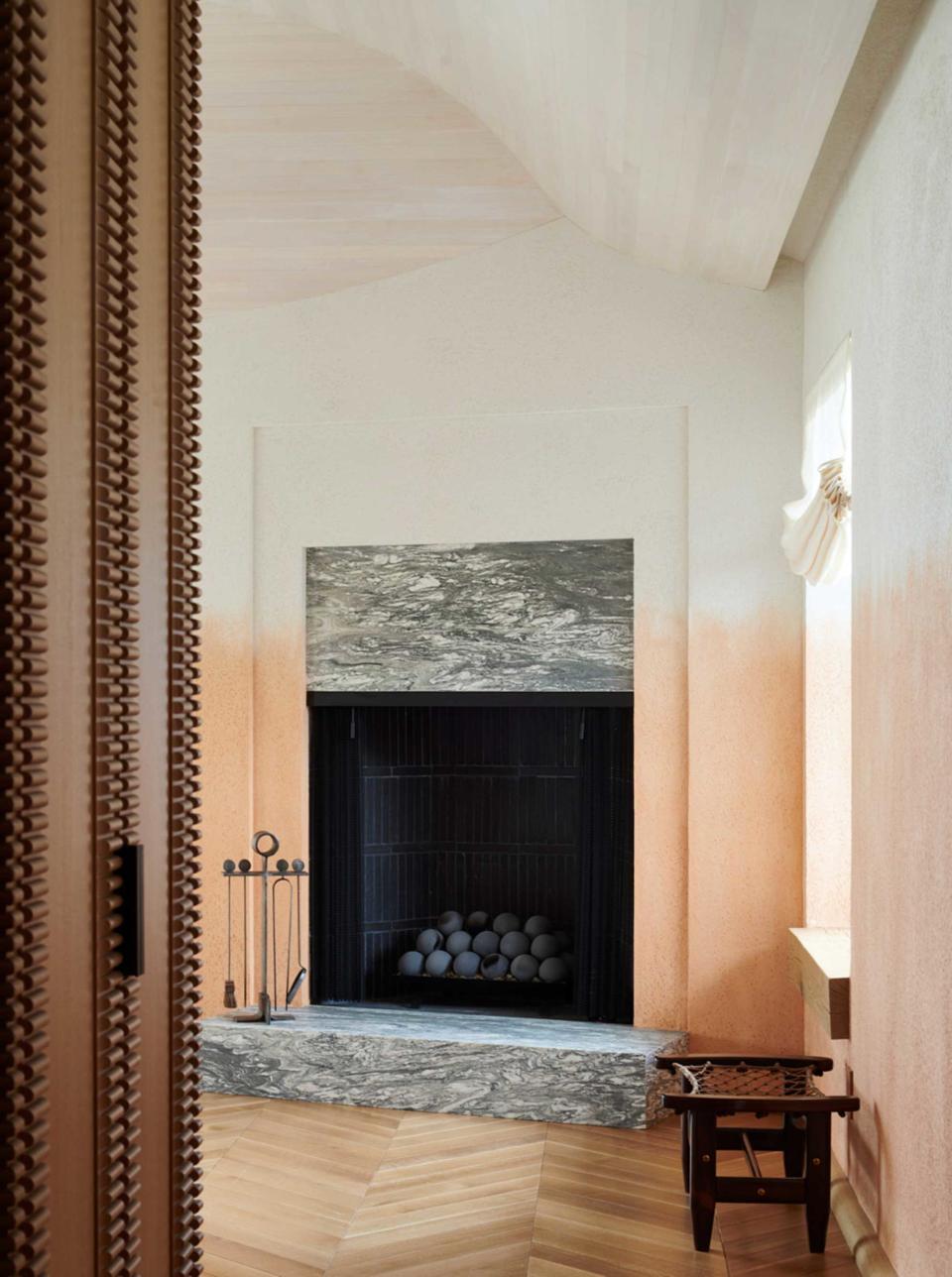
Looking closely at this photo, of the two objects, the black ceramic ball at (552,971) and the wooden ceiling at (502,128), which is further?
the black ceramic ball at (552,971)

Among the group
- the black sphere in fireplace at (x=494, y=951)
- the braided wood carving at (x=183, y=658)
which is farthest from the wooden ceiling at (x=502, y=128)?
the black sphere in fireplace at (x=494, y=951)

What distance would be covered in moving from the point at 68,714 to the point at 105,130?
2.57 feet

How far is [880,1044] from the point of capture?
306 centimetres

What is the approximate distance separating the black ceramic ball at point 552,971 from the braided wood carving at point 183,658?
3.09 meters

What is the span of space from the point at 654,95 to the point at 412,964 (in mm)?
3399

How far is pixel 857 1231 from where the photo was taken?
10.5 feet

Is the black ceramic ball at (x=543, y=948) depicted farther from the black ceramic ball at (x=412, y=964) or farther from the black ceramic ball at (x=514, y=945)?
the black ceramic ball at (x=412, y=964)

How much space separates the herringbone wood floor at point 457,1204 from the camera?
10.5 feet

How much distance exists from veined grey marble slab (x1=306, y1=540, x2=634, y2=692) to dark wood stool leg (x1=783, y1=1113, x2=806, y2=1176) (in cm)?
181

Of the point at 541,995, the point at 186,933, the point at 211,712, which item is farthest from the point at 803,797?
the point at 186,933

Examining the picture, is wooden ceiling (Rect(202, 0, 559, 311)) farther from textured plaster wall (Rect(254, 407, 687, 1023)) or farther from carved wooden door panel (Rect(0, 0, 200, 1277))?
carved wooden door panel (Rect(0, 0, 200, 1277))

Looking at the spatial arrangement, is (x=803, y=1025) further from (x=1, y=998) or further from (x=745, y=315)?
(x=1, y=998)

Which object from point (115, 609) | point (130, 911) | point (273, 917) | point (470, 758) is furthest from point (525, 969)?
point (115, 609)

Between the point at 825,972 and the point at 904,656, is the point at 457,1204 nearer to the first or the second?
the point at 825,972
